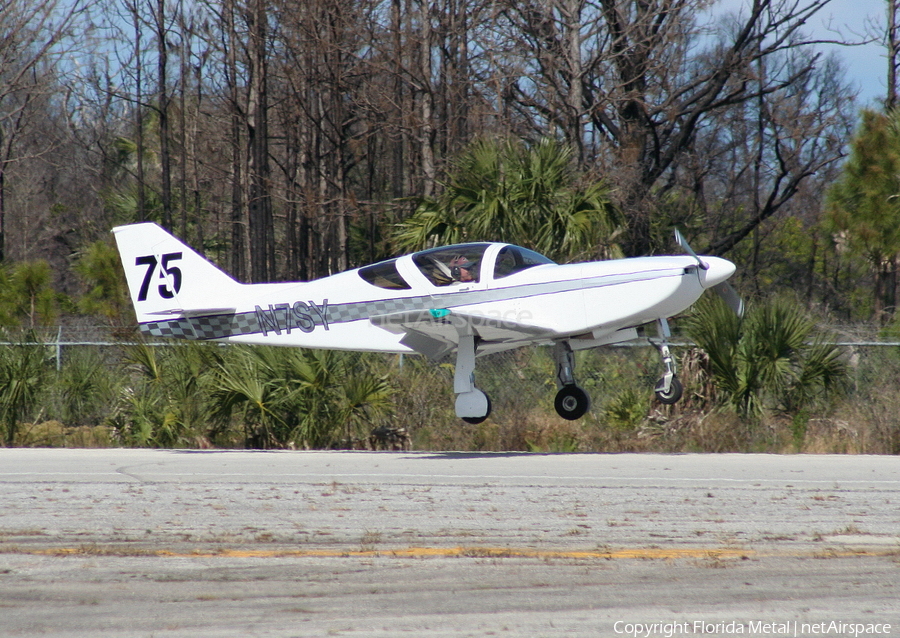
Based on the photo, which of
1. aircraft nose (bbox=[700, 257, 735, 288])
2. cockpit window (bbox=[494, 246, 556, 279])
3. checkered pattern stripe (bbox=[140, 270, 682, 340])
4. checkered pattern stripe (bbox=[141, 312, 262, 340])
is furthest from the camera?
checkered pattern stripe (bbox=[141, 312, 262, 340])

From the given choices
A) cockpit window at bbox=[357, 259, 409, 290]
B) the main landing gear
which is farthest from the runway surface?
cockpit window at bbox=[357, 259, 409, 290]

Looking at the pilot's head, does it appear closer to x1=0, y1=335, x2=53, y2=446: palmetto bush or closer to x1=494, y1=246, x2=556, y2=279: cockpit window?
x1=494, y1=246, x2=556, y2=279: cockpit window

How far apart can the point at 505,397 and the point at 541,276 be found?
3.92 metres

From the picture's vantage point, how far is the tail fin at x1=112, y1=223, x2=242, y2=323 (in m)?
14.0

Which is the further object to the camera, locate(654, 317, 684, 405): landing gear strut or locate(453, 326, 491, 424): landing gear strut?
locate(453, 326, 491, 424): landing gear strut

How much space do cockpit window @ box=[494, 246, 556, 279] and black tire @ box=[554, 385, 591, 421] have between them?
1.75 metres

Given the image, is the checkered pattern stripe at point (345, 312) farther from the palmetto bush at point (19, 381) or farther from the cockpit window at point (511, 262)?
the palmetto bush at point (19, 381)

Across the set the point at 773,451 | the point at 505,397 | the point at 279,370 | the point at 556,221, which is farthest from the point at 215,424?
the point at 773,451

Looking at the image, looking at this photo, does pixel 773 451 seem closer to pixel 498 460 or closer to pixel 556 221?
pixel 498 460

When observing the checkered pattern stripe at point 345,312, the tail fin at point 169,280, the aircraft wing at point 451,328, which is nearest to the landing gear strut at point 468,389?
the aircraft wing at point 451,328

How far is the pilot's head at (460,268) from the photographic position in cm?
1245

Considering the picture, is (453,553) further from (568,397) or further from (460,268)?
(460,268)

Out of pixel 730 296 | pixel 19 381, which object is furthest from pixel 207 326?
pixel 730 296

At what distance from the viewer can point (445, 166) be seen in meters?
22.3
